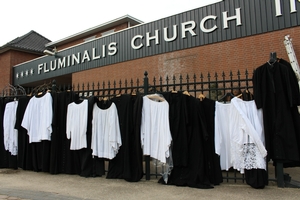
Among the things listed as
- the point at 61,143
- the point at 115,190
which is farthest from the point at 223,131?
the point at 61,143

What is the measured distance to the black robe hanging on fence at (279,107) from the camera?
4168 millimetres

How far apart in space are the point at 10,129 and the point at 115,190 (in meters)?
3.81

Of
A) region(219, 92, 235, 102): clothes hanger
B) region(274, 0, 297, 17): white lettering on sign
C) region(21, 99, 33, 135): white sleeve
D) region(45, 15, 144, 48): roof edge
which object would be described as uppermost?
region(45, 15, 144, 48): roof edge

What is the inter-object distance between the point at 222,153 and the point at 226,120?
64 centimetres

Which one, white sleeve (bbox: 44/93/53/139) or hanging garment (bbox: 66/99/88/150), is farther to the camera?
white sleeve (bbox: 44/93/53/139)

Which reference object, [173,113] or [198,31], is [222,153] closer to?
[173,113]

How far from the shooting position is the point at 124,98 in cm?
533

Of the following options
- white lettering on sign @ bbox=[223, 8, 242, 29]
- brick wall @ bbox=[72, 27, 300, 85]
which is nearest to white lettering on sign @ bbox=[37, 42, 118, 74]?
brick wall @ bbox=[72, 27, 300, 85]

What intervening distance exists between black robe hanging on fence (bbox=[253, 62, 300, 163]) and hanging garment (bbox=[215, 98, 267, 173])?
178mm

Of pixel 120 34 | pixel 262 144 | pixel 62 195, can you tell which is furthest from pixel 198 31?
pixel 62 195

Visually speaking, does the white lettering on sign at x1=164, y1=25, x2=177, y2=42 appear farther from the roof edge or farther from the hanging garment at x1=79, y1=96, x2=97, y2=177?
the hanging garment at x1=79, y1=96, x2=97, y2=177

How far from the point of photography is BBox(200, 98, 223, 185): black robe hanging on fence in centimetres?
460

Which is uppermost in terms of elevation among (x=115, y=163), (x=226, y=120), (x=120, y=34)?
(x=120, y=34)

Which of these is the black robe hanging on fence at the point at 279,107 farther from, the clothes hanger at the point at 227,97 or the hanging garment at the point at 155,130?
the hanging garment at the point at 155,130
